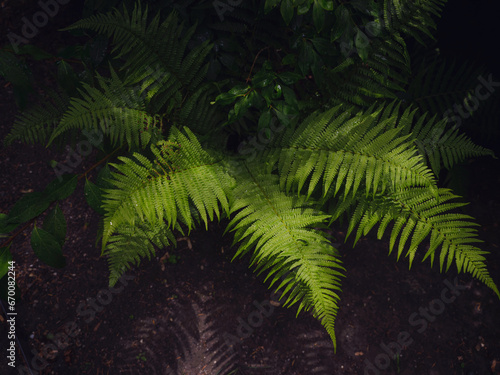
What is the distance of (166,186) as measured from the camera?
179 cm

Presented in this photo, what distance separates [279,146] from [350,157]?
1.56 ft

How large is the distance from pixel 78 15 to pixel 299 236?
2850mm

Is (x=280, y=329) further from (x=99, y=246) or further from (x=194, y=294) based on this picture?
(x=99, y=246)

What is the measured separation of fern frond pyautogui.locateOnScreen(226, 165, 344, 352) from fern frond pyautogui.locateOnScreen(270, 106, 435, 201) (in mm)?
138

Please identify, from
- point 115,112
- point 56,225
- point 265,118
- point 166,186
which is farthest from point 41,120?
point 265,118

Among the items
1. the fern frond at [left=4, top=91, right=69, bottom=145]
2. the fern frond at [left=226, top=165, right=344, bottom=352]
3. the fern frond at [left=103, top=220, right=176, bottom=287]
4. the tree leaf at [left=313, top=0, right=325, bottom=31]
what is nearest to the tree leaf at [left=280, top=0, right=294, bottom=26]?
the tree leaf at [left=313, top=0, right=325, bottom=31]

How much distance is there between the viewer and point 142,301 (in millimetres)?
2623

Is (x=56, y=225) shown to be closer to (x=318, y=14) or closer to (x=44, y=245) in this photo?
(x=44, y=245)

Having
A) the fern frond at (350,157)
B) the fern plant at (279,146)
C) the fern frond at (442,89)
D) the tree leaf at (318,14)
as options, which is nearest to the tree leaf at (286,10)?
the fern plant at (279,146)

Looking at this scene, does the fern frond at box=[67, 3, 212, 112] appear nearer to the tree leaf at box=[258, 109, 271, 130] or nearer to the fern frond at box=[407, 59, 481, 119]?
the tree leaf at box=[258, 109, 271, 130]

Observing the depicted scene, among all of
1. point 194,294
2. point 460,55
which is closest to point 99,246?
point 194,294

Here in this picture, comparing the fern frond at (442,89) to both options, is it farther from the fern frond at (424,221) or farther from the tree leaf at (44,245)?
the tree leaf at (44,245)

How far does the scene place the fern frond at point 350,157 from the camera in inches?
68.9

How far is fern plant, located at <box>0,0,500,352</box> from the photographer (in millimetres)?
1778
